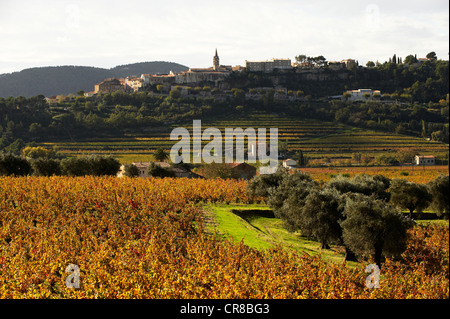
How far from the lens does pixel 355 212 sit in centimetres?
1838

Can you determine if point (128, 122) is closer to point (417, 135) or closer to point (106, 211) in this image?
point (417, 135)

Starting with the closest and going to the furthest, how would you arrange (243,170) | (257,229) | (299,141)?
(257,229) → (243,170) → (299,141)

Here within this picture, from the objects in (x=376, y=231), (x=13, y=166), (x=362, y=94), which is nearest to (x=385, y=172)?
(x=376, y=231)

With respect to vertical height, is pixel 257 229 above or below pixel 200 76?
below

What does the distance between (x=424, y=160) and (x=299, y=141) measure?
22.1 metres

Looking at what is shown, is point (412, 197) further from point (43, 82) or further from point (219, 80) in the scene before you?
point (43, 82)

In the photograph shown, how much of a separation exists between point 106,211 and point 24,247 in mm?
5308

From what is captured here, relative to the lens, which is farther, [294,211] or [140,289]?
[294,211]

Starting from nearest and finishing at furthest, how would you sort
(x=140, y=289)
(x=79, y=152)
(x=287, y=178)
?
(x=140, y=289) → (x=287, y=178) → (x=79, y=152)

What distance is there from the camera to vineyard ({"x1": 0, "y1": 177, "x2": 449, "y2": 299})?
10.9 m

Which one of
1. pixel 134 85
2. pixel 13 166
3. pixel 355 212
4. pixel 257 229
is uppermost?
pixel 134 85

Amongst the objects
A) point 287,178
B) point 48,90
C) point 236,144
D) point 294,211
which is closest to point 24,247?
point 294,211

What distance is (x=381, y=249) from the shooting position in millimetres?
18031

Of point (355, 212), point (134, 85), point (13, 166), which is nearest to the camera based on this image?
point (355, 212)
